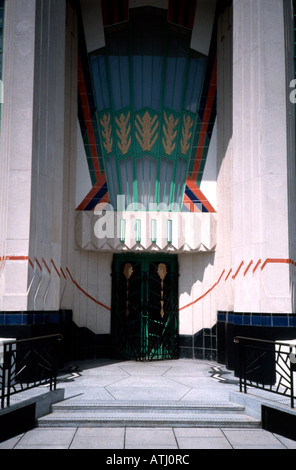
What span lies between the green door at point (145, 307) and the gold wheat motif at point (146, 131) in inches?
108

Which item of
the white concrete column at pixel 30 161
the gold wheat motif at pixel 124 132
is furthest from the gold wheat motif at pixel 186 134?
the white concrete column at pixel 30 161

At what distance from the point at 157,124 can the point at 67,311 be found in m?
4.95

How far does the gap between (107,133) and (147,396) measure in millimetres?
6547

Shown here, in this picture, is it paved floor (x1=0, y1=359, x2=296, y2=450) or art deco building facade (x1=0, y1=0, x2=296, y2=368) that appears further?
art deco building facade (x1=0, y1=0, x2=296, y2=368)

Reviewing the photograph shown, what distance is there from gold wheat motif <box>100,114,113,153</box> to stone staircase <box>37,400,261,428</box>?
6436 millimetres

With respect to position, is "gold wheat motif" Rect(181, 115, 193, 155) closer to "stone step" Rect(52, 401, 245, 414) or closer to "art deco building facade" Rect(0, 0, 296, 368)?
"art deco building facade" Rect(0, 0, 296, 368)

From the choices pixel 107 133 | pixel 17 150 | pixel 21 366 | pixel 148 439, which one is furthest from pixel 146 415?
pixel 107 133

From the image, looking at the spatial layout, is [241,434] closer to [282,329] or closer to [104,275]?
[282,329]

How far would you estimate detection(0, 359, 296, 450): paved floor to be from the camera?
5.32 meters

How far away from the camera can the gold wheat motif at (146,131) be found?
11195mm

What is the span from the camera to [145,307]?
11.0 metres

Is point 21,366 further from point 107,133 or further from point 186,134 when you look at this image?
point 186,134

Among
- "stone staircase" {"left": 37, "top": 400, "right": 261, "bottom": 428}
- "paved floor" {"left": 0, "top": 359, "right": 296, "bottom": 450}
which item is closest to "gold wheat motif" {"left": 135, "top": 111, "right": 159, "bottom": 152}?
"paved floor" {"left": 0, "top": 359, "right": 296, "bottom": 450}
